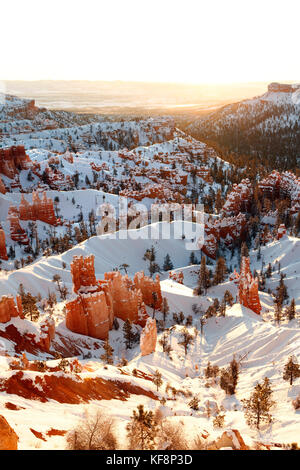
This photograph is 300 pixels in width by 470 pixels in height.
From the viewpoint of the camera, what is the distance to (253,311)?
34.8 m

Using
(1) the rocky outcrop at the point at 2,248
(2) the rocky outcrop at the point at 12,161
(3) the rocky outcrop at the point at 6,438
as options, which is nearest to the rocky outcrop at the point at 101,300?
(3) the rocky outcrop at the point at 6,438

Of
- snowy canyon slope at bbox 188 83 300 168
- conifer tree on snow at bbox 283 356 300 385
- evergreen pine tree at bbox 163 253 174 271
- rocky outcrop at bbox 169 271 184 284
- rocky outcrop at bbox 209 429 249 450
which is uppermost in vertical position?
snowy canyon slope at bbox 188 83 300 168

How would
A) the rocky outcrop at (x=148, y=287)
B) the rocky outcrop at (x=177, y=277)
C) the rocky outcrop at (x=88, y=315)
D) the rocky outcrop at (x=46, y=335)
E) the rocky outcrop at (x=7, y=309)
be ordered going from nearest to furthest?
the rocky outcrop at (x=46, y=335), the rocky outcrop at (x=7, y=309), the rocky outcrop at (x=88, y=315), the rocky outcrop at (x=148, y=287), the rocky outcrop at (x=177, y=277)

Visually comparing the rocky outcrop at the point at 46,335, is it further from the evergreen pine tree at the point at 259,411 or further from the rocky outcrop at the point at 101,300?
the evergreen pine tree at the point at 259,411

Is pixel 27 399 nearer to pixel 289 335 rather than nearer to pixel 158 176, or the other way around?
pixel 289 335

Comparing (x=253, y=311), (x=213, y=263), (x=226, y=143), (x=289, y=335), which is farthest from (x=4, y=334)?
(x=226, y=143)

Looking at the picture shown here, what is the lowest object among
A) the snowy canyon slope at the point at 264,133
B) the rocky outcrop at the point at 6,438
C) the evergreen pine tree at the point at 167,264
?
the evergreen pine tree at the point at 167,264

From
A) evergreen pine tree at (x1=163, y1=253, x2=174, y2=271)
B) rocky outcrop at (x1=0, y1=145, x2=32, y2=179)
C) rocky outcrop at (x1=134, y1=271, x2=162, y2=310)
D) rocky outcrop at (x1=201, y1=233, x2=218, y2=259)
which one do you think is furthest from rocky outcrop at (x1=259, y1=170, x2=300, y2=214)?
rocky outcrop at (x1=0, y1=145, x2=32, y2=179)

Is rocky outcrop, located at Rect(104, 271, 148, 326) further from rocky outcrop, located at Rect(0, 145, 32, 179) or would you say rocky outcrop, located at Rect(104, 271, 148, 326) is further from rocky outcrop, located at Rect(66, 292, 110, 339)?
rocky outcrop, located at Rect(0, 145, 32, 179)

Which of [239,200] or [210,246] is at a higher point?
[239,200]

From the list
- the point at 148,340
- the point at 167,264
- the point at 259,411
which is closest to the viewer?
the point at 259,411

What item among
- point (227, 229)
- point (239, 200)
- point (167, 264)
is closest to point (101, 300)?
point (167, 264)

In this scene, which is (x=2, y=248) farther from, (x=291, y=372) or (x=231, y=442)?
(x=231, y=442)
